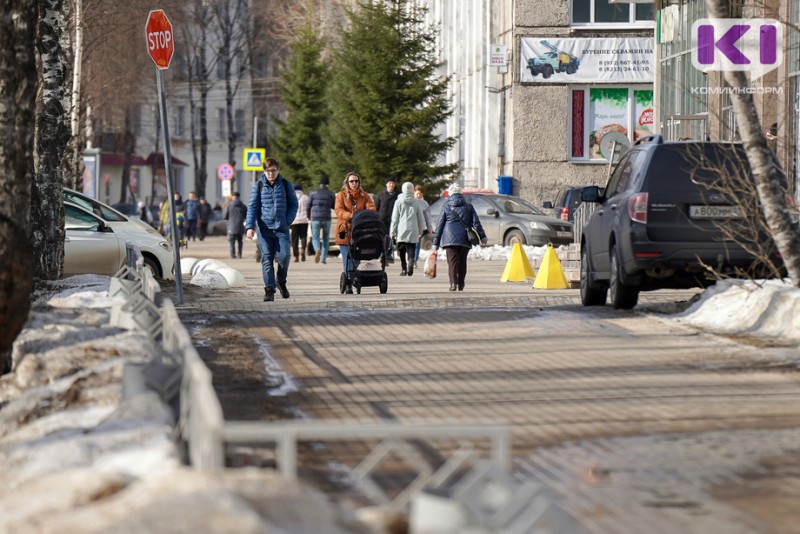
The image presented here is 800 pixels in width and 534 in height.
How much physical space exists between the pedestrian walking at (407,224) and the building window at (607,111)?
75.1ft

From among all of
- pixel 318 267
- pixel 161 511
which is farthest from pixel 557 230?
pixel 161 511

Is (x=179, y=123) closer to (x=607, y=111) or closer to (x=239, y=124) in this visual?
(x=239, y=124)

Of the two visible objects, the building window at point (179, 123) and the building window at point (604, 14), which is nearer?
the building window at point (604, 14)

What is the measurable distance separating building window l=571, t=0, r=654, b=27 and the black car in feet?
33.3

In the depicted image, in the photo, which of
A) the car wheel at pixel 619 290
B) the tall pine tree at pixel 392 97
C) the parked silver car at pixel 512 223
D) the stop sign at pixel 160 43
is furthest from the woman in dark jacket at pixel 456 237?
the tall pine tree at pixel 392 97

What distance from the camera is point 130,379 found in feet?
25.8

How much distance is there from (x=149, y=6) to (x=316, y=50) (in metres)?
14.0

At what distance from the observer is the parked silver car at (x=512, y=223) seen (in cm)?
3697

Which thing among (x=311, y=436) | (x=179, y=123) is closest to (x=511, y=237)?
(x=311, y=436)

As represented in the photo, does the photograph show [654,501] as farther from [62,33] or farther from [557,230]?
[557,230]

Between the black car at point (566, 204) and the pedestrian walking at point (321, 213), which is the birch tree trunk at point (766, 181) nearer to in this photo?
the pedestrian walking at point (321, 213)

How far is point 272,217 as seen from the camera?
19.2 metres

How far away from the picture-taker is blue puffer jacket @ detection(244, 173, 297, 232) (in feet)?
63.1

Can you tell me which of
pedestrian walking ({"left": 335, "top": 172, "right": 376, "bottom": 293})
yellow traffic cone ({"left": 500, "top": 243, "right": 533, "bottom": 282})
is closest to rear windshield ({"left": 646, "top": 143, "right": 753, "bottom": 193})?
pedestrian walking ({"left": 335, "top": 172, "right": 376, "bottom": 293})
